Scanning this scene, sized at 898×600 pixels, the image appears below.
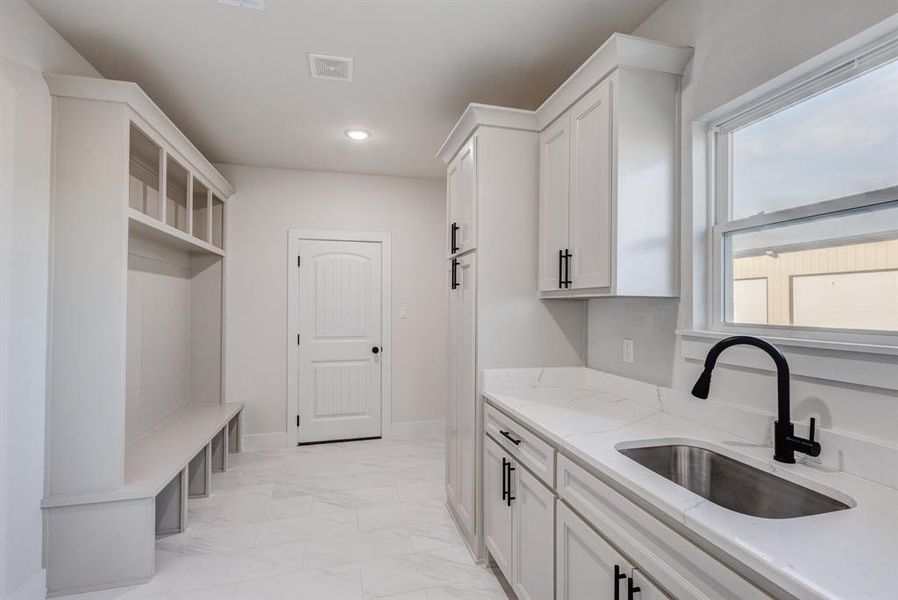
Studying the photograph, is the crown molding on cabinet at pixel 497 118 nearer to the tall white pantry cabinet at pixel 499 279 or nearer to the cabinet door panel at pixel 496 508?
the tall white pantry cabinet at pixel 499 279

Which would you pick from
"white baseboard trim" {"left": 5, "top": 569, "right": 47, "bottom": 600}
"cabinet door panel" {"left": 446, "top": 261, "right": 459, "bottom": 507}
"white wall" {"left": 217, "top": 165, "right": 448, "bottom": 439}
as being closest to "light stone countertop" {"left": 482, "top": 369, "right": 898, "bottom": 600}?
"cabinet door panel" {"left": 446, "top": 261, "right": 459, "bottom": 507}

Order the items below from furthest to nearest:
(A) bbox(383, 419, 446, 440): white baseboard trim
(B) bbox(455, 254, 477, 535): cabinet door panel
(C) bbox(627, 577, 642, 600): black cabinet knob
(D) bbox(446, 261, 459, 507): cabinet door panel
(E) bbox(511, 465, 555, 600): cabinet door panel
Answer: (A) bbox(383, 419, 446, 440): white baseboard trim → (D) bbox(446, 261, 459, 507): cabinet door panel → (B) bbox(455, 254, 477, 535): cabinet door panel → (E) bbox(511, 465, 555, 600): cabinet door panel → (C) bbox(627, 577, 642, 600): black cabinet knob

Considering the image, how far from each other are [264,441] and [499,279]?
10.0 feet

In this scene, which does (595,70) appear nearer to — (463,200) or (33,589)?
(463,200)

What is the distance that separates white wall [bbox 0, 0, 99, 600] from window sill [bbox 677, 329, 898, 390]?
281cm

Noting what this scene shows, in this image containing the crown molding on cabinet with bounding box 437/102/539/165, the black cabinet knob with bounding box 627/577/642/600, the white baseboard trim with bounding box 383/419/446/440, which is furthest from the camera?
the white baseboard trim with bounding box 383/419/446/440

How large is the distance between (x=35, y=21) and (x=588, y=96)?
2.48 meters

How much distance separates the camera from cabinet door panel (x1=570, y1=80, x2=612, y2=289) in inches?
71.3

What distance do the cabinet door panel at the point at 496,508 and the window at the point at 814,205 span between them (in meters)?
1.14

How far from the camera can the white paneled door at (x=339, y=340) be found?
14.1 ft

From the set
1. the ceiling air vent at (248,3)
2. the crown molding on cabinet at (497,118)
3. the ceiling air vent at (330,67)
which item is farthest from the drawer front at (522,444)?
the ceiling air vent at (248,3)

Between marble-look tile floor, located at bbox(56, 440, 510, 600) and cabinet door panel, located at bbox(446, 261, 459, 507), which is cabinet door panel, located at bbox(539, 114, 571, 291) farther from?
marble-look tile floor, located at bbox(56, 440, 510, 600)

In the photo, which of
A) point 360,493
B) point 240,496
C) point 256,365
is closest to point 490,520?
point 360,493

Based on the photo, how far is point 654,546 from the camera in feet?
3.52
